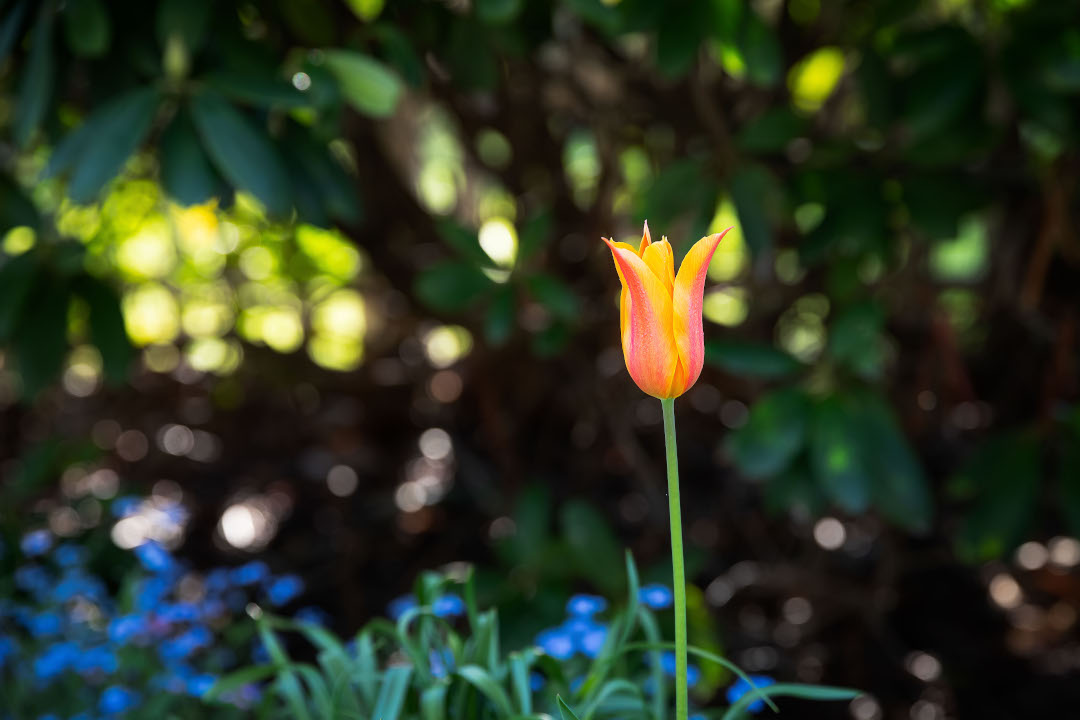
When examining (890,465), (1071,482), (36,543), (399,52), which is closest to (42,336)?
(36,543)

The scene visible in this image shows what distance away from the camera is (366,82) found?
46.4 inches

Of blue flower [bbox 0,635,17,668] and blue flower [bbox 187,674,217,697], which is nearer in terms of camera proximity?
blue flower [bbox 187,674,217,697]

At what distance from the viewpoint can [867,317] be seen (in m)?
1.43

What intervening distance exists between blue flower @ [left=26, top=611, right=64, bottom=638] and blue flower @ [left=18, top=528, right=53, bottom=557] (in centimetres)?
13

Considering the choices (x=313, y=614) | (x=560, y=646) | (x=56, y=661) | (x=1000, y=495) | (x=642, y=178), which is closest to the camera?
(x=560, y=646)

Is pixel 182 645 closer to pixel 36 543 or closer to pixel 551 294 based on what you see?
pixel 36 543

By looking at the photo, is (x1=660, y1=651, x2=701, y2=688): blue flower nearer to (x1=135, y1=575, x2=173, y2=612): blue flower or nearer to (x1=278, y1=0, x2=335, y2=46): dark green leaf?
(x1=135, y1=575, x2=173, y2=612): blue flower

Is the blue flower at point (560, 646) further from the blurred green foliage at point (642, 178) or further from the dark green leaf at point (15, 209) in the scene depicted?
the dark green leaf at point (15, 209)

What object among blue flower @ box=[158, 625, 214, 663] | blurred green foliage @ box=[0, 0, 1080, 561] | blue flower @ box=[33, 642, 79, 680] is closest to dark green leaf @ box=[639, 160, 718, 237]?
blurred green foliage @ box=[0, 0, 1080, 561]

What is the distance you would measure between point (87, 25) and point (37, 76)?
10cm

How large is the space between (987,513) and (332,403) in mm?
1606

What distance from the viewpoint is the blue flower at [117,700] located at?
116cm

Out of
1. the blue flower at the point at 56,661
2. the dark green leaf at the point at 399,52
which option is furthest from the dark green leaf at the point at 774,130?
the blue flower at the point at 56,661

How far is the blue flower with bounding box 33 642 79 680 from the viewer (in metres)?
1.22
